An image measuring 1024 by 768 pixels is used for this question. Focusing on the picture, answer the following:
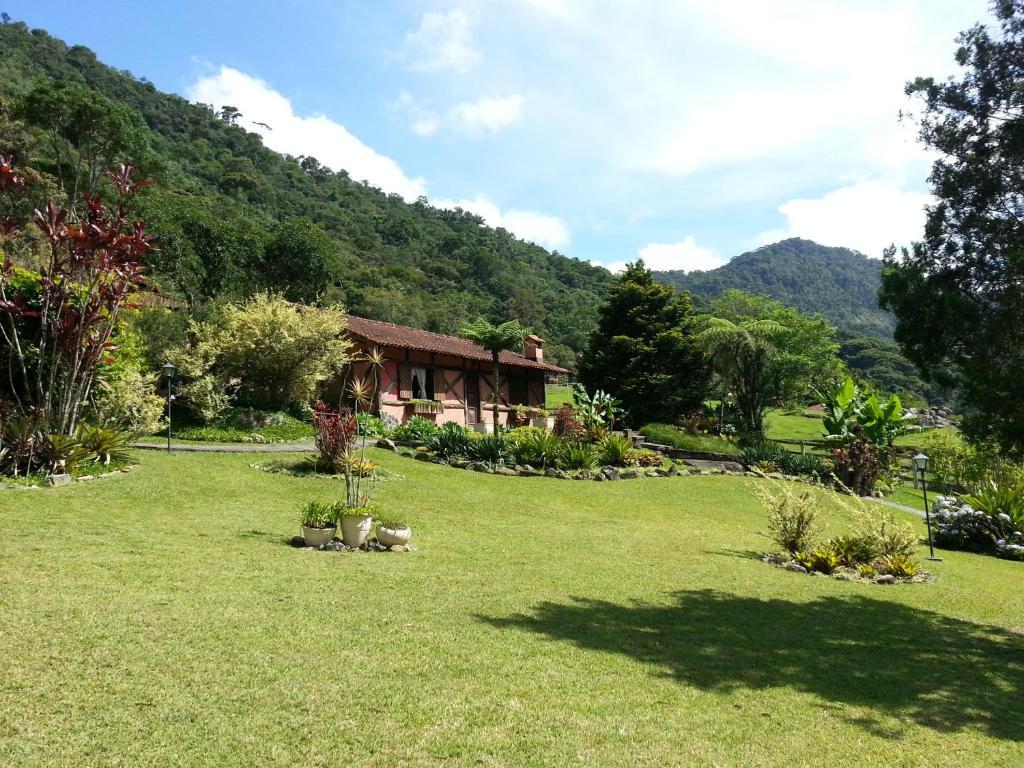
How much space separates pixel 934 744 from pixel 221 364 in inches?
785

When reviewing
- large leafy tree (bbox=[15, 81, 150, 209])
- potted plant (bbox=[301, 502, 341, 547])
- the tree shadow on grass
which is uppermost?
large leafy tree (bbox=[15, 81, 150, 209])

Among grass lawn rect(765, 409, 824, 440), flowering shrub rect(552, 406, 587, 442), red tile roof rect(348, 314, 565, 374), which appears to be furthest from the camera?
grass lawn rect(765, 409, 824, 440)

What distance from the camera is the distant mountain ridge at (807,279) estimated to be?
11219 centimetres

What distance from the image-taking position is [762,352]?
Result: 102 ft

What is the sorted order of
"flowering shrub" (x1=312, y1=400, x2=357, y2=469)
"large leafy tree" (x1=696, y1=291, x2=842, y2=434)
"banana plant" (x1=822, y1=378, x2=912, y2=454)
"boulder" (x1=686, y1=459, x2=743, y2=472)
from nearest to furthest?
"flowering shrub" (x1=312, y1=400, x2=357, y2=469)
"boulder" (x1=686, y1=459, x2=743, y2=472)
"banana plant" (x1=822, y1=378, x2=912, y2=454)
"large leafy tree" (x1=696, y1=291, x2=842, y2=434)

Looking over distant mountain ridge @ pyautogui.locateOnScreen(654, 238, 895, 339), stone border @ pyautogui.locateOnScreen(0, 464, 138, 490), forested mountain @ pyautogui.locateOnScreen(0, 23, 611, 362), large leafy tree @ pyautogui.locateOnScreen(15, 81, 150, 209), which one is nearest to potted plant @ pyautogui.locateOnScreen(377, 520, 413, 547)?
stone border @ pyautogui.locateOnScreen(0, 464, 138, 490)

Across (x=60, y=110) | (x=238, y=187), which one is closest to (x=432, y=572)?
(x=60, y=110)

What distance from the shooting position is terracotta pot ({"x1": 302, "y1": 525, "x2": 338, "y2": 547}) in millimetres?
8008

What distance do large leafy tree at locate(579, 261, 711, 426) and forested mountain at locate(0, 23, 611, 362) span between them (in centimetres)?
1485

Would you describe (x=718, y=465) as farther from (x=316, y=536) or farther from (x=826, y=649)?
(x=316, y=536)

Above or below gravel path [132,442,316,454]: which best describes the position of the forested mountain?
above

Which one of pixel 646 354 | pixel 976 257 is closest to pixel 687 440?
pixel 646 354

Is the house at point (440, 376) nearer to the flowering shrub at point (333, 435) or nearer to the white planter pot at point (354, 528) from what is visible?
the flowering shrub at point (333, 435)

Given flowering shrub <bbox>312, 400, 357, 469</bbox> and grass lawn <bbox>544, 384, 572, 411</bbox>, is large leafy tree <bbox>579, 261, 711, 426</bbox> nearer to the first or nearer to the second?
grass lawn <bbox>544, 384, 572, 411</bbox>
